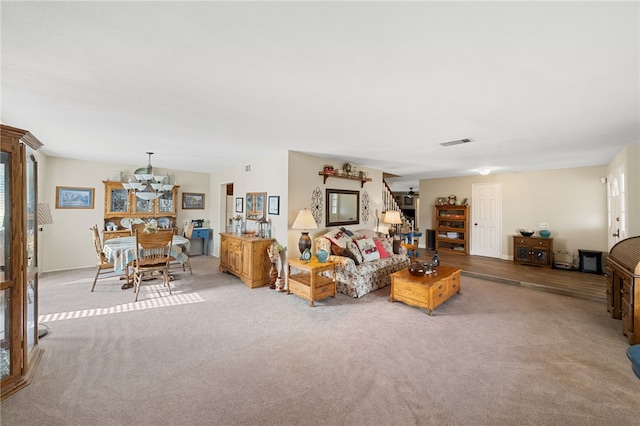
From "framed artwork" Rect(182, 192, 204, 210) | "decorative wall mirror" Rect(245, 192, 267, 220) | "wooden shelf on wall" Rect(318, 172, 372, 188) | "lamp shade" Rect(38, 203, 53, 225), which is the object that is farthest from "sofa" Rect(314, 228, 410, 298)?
"framed artwork" Rect(182, 192, 204, 210)

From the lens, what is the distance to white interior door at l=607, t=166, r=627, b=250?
13.4 feet

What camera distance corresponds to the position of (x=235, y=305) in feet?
12.0

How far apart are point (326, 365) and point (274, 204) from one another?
117 inches

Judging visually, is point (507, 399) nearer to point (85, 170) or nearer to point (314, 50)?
point (314, 50)

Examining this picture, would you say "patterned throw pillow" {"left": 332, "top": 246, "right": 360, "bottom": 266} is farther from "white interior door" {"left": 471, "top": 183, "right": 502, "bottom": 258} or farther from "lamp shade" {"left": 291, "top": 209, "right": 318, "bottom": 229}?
"white interior door" {"left": 471, "top": 183, "right": 502, "bottom": 258}

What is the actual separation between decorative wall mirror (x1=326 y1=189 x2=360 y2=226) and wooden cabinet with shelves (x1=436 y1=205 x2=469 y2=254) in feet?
11.5

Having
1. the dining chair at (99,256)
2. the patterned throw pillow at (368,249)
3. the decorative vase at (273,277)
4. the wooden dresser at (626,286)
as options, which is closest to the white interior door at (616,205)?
the wooden dresser at (626,286)

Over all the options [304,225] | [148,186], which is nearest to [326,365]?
[304,225]

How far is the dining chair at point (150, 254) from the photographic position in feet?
12.8

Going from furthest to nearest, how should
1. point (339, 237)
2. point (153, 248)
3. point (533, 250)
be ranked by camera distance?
point (533, 250) < point (339, 237) < point (153, 248)

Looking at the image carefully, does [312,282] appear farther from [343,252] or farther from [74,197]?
[74,197]

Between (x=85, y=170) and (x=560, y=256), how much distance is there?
11.0 metres

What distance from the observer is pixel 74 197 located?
5.58 metres

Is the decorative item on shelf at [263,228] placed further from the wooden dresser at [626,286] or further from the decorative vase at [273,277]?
the wooden dresser at [626,286]
